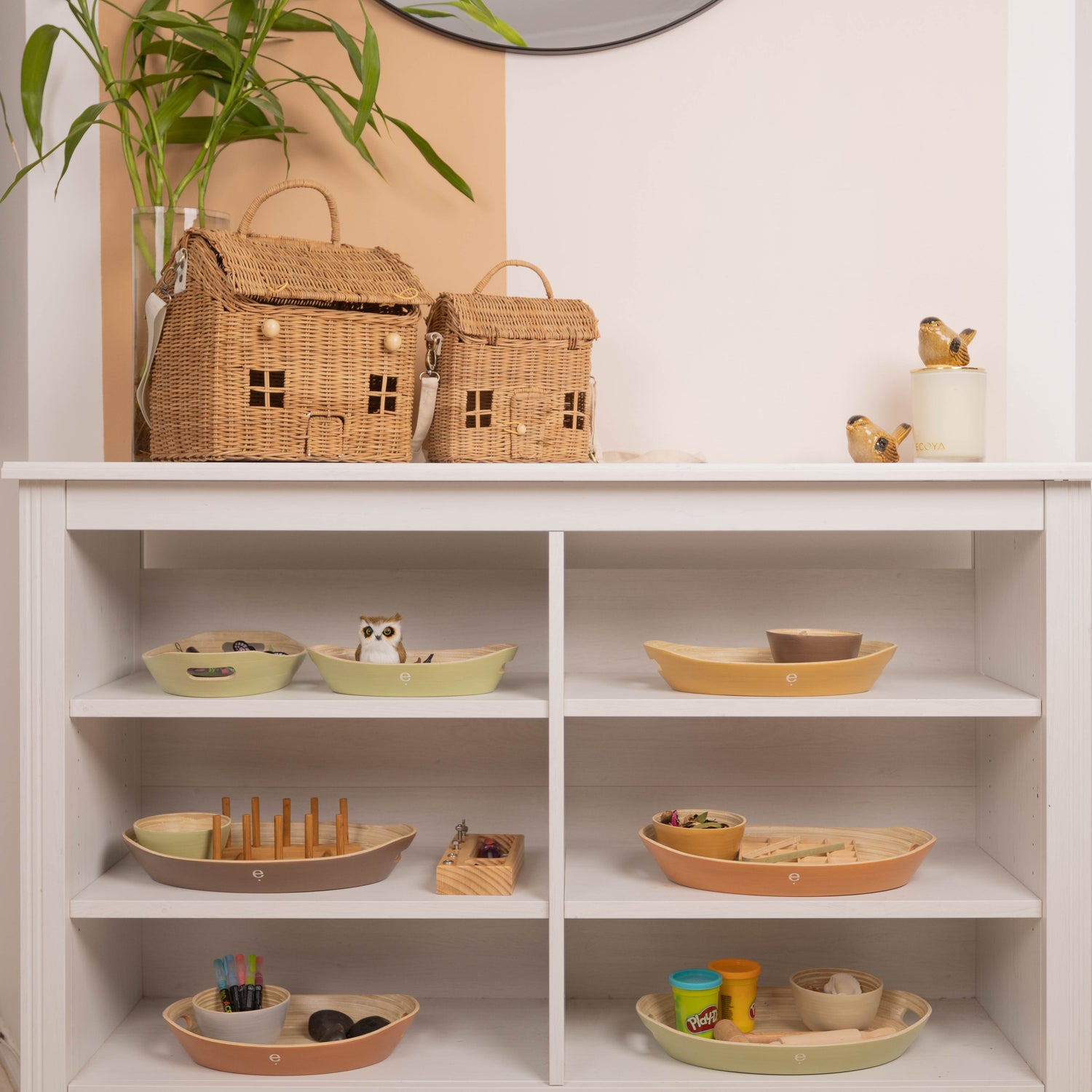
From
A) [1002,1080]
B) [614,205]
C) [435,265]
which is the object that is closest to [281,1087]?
[1002,1080]

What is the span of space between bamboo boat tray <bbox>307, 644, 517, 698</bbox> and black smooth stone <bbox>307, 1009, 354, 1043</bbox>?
47cm

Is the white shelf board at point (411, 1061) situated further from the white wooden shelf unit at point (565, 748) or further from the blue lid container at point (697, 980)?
the blue lid container at point (697, 980)

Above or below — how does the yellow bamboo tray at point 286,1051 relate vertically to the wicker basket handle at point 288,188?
below

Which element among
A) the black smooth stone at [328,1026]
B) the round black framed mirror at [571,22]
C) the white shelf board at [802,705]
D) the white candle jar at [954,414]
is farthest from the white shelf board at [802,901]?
the round black framed mirror at [571,22]

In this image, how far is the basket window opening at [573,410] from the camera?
1.43 metres

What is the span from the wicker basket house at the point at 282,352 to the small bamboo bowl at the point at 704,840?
656 millimetres

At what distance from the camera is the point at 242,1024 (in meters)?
1.37

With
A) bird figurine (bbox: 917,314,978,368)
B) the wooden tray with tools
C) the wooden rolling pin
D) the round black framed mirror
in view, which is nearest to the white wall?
the round black framed mirror

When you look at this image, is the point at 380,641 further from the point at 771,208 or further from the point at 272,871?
the point at 771,208

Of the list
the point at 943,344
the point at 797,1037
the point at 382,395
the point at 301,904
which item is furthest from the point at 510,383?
the point at 797,1037

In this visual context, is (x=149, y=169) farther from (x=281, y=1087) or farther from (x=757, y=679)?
(x=281, y=1087)

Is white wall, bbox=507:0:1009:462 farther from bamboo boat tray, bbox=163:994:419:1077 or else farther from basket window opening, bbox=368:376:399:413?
bamboo boat tray, bbox=163:994:419:1077

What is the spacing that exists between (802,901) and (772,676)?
0.30 meters

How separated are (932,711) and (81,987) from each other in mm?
1231
